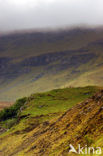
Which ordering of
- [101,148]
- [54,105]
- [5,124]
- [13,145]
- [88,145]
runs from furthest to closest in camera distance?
1. [54,105]
2. [5,124]
3. [13,145]
4. [88,145]
5. [101,148]

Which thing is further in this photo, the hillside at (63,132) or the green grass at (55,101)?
the green grass at (55,101)

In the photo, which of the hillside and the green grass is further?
the green grass

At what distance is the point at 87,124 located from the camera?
165 feet

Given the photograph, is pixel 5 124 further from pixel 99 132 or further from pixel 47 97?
pixel 99 132

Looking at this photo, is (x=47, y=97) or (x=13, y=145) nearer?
(x=13, y=145)

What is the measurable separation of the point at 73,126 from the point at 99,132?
9.85 meters

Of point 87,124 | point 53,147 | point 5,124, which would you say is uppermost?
point 87,124

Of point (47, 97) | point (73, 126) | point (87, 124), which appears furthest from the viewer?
point (47, 97)

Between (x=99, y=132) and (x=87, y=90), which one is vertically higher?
(x=99, y=132)

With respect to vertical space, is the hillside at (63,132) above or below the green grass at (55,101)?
above

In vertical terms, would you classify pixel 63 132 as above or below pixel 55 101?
above

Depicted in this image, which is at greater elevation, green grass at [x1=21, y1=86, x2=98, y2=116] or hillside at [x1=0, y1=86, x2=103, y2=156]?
hillside at [x1=0, y1=86, x2=103, y2=156]

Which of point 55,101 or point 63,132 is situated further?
point 55,101

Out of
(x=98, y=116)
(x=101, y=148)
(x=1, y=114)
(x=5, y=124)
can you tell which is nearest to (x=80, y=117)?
(x=98, y=116)
